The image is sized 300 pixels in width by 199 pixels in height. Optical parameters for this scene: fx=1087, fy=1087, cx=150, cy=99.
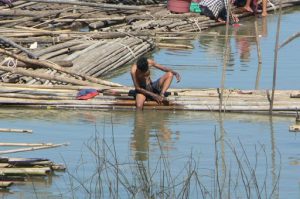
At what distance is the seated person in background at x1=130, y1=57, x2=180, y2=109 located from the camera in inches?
508

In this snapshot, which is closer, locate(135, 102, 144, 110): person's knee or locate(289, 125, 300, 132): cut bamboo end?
locate(289, 125, 300, 132): cut bamboo end

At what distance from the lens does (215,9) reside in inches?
853

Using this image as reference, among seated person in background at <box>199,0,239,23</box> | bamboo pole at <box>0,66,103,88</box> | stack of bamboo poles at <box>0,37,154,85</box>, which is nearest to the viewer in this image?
bamboo pole at <box>0,66,103,88</box>

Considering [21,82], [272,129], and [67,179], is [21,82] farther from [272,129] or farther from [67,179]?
[67,179]

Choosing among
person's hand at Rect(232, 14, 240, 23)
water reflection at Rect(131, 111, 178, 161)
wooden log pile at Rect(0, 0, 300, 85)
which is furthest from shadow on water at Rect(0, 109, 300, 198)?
person's hand at Rect(232, 14, 240, 23)

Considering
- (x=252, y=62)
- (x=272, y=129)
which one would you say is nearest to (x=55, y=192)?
(x=272, y=129)

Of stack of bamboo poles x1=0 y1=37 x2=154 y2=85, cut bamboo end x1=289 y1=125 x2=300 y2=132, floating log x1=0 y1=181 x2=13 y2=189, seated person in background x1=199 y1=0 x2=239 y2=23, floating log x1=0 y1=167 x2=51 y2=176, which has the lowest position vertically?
seated person in background x1=199 y1=0 x2=239 y2=23

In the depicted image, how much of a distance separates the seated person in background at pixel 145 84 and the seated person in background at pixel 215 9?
857 centimetres

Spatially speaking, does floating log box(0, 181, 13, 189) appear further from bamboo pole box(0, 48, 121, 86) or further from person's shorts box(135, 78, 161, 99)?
bamboo pole box(0, 48, 121, 86)

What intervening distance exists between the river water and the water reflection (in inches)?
0.4

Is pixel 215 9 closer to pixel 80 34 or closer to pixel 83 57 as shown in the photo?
pixel 80 34

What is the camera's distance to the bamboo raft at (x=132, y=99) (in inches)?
500

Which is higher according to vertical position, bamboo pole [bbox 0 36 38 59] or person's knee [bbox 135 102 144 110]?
bamboo pole [bbox 0 36 38 59]

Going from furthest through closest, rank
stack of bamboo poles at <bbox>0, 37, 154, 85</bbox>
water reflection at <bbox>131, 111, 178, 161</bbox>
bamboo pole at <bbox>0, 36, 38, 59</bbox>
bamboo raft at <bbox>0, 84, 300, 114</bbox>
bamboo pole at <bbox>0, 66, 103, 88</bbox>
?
bamboo pole at <bbox>0, 36, 38, 59</bbox>
stack of bamboo poles at <bbox>0, 37, 154, 85</bbox>
bamboo pole at <bbox>0, 66, 103, 88</bbox>
bamboo raft at <bbox>0, 84, 300, 114</bbox>
water reflection at <bbox>131, 111, 178, 161</bbox>
